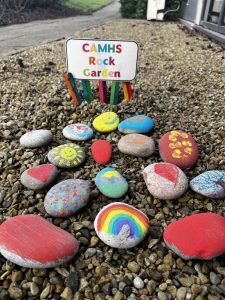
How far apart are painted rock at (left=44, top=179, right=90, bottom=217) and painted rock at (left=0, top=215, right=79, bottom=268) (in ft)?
0.35

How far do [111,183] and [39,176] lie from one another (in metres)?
0.43

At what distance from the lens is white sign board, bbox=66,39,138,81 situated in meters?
2.26

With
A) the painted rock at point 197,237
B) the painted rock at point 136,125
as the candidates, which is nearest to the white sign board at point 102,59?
the painted rock at point 136,125

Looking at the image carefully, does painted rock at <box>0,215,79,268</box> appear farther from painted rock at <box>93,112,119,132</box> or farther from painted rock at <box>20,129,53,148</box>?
painted rock at <box>93,112,119,132</box>

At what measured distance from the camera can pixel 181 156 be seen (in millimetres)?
1785

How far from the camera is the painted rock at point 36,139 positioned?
1.94 m

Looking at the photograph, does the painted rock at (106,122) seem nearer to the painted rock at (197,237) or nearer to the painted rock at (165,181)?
the painted rock at (165,181)

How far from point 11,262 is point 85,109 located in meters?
1.46

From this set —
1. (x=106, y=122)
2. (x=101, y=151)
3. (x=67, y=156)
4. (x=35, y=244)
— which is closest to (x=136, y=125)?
(x=106, y=122)

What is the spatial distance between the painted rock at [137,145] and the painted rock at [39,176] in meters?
0.49

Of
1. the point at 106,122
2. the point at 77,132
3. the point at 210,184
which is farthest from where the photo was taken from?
the point at 106,122

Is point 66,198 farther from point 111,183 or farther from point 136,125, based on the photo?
point 136,125

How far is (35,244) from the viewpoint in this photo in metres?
1.21

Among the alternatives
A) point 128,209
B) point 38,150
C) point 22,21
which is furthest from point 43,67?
point 22,21
